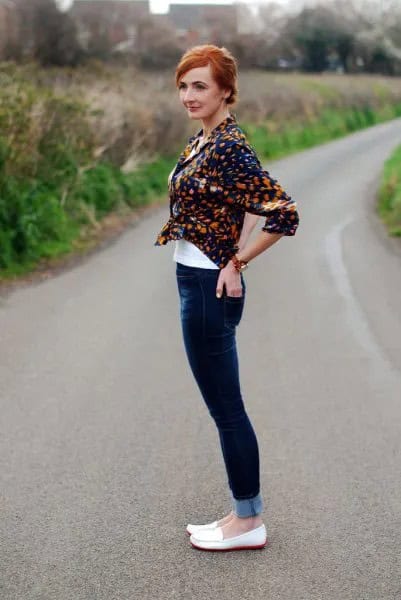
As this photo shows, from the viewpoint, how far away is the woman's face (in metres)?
3.45

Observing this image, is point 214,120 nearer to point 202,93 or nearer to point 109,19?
point 202,93

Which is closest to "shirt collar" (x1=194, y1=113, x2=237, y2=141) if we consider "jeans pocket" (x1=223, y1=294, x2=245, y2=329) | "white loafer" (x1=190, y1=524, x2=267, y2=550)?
"jeans pocket" (x1=223, y1=294, x2=245, y2=329)

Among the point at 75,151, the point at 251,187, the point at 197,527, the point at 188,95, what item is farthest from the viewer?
the point at 75,151

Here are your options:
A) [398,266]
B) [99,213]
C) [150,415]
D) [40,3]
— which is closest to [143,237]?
[99,213]

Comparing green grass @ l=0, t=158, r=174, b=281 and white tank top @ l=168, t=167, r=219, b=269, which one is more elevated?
white tank top @ l=168, t=167, r=219, b=269

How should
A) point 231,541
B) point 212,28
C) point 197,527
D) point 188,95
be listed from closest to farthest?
point 188,95
point 231,541
point 197,527
point 212,28

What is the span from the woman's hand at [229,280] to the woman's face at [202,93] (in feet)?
1.92

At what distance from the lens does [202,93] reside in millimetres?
3459

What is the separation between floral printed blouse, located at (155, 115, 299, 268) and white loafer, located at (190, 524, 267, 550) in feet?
3.84

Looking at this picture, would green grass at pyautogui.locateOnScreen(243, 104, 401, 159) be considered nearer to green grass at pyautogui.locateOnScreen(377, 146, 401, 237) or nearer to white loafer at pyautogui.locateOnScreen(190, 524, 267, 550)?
green grass at pyautogui.locateOnScreen(377, 146, 401, 237)

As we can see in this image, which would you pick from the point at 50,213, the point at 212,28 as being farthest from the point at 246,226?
the point at 212,28

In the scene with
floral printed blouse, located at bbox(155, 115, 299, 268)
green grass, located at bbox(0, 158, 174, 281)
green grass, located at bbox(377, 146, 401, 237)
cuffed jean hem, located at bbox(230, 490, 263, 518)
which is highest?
floral printed blouse, located at bbox(155, 115, 299, 268)

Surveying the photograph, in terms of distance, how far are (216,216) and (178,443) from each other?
219 cm

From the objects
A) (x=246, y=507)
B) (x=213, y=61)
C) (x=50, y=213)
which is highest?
(x=213, y=61)
